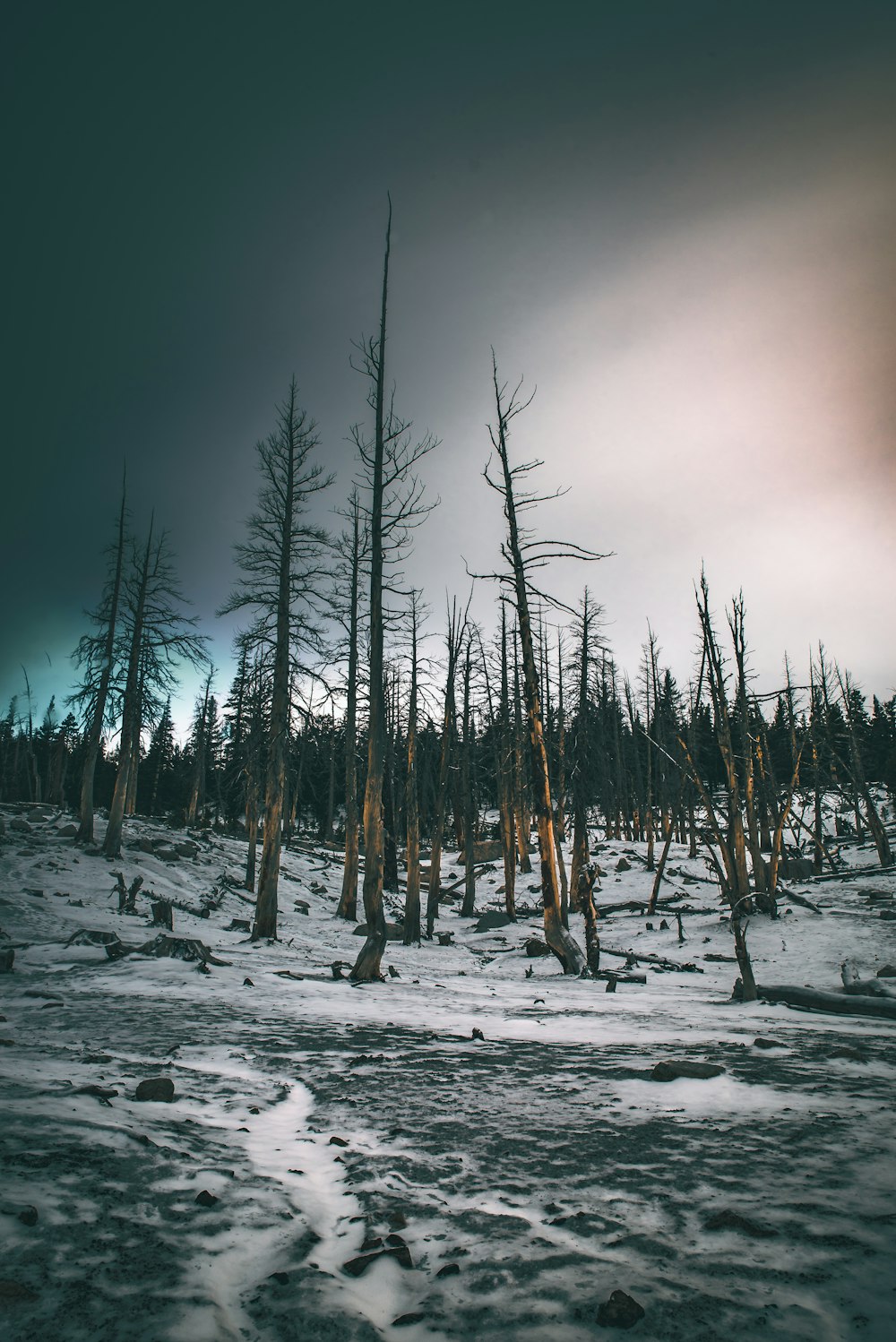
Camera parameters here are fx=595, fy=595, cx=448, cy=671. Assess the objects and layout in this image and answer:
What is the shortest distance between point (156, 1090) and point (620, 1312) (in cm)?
266

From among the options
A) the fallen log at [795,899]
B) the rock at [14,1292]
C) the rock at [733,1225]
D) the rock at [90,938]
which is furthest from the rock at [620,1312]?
the fallen log at [795,899]

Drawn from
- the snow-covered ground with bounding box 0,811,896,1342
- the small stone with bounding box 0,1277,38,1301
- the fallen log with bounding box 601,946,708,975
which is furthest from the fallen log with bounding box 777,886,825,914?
the small stone with bounding box 0,1277,38,1301

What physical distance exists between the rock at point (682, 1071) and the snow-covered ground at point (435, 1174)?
8 centimetres

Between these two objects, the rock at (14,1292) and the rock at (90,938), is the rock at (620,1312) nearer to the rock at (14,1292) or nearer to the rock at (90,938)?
the rock at (14,1292)

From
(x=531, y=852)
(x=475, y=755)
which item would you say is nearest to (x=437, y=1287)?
(x=475, y=755)

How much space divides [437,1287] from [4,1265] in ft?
3.87

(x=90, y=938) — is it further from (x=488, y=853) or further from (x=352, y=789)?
(x=488, y=853)

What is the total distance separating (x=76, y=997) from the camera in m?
6.04

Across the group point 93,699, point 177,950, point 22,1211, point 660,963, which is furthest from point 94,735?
point 22,1211

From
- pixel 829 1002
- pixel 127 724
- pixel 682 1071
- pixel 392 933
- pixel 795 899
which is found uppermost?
pixel 127 724

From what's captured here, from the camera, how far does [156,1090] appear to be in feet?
10.4

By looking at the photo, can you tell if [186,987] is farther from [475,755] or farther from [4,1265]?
[475,755]

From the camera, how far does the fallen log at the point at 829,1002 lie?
573 cm

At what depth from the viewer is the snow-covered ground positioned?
1591mm
